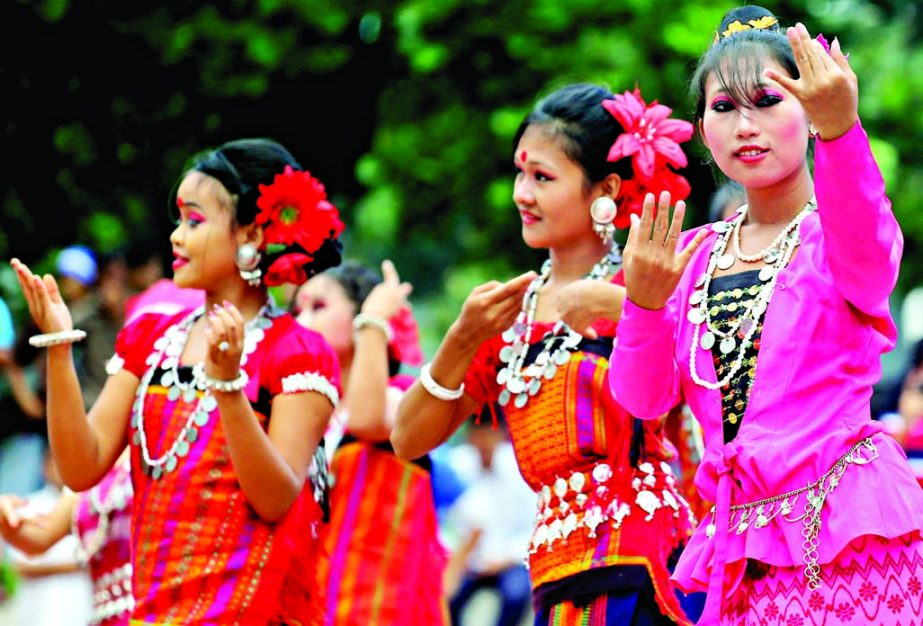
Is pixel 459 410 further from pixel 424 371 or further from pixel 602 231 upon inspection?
pixel 602 231

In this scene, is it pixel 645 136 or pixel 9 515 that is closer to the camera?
pixel 645 136

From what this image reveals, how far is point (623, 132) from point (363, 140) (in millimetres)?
5734

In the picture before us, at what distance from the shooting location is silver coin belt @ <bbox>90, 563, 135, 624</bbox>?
5.15 metres

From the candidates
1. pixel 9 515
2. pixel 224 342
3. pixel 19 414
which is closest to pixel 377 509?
pixel 9 515

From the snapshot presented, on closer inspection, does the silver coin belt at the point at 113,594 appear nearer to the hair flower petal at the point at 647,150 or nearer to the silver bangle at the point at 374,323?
the silver bangle at the point at 374,323

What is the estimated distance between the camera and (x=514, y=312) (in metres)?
4.00

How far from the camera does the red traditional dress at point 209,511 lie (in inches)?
165

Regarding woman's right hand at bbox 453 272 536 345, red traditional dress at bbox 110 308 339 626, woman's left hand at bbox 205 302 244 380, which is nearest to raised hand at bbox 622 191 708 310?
woman's right hand at bbox 453 272 536 345

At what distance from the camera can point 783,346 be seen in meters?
3.20

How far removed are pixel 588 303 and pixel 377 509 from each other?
2.02 m

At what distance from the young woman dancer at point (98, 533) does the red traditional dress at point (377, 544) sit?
2.32 feet

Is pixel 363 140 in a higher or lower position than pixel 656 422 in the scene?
higher

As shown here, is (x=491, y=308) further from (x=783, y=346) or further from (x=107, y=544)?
(x=107, y=544)

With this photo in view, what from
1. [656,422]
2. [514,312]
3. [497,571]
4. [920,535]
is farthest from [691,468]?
[497,571]
